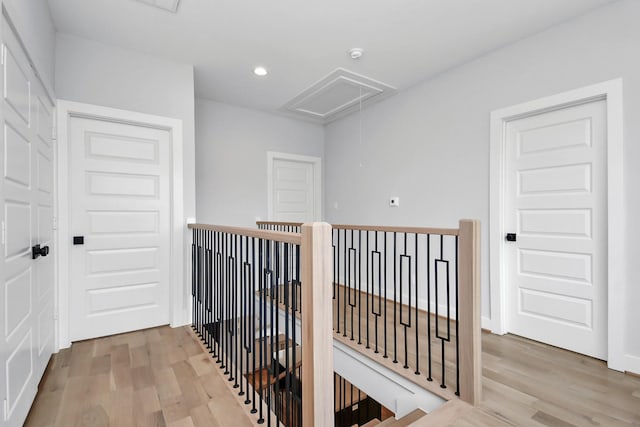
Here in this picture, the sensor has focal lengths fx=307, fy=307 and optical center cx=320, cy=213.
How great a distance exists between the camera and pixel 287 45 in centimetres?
270

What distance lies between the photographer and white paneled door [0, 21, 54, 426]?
1.32 meters

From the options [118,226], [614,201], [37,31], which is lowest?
[118,226]

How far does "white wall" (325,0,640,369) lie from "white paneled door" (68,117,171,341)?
8.00 feet

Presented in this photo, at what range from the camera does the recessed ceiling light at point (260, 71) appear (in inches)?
122

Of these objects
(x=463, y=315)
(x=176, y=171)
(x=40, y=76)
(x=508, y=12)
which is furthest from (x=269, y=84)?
(x=463, y=315)

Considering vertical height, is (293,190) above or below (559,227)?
above

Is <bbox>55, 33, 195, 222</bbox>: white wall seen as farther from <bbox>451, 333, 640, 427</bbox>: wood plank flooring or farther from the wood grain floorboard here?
<bbox>451, 333, 640, 427</bbox>: wood plank flooring

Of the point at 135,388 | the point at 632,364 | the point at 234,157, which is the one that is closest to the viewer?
the point at 135,388

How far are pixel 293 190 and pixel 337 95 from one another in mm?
1556

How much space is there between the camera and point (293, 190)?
4.67 meters

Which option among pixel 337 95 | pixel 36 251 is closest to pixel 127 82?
pixel 36 251

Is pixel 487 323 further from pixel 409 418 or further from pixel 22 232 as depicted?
pixel 22 232

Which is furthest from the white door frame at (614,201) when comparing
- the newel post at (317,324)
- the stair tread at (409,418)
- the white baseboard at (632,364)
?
the newel post at (317,324)

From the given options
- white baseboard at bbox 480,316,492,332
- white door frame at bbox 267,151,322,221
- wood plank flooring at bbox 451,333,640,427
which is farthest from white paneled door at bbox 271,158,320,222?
wood plank flooring at bbox 451,333,640,427
